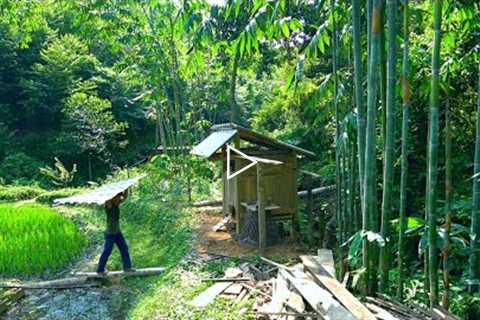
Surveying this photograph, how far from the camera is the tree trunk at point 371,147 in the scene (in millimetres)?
3748

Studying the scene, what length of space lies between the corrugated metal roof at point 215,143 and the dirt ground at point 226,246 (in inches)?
61.4

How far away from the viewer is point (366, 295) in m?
4.11

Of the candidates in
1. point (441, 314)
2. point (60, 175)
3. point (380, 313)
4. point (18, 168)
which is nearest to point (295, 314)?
point (380, 313)

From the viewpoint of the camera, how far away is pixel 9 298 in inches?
250

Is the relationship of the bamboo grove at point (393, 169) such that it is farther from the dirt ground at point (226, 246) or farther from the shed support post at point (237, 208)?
the shed support post at point (237, 208)

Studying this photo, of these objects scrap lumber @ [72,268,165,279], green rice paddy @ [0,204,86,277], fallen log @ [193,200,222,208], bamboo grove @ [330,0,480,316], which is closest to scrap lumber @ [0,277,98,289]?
scrap lumber @ [72,268,165,279]

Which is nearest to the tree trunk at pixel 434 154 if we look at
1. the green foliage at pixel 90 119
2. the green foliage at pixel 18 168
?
the green foliage at pixel 90 119

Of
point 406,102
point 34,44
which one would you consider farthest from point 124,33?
point 34,44

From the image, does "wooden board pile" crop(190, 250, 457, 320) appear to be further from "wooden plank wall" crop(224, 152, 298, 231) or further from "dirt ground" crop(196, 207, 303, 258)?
"wooden plank wall" crop(224, 152, 298, 231)

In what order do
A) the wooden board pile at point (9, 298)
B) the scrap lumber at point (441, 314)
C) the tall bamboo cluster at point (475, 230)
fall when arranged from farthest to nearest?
the wooden board pile at point (9, 298)
the tall bamboo cluster at point (475, 230)
the scrap lumber at point (441, 314)

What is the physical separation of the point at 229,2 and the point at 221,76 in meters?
11.5

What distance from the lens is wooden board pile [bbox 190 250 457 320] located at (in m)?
3.55

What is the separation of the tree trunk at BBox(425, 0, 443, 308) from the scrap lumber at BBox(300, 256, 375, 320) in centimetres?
66

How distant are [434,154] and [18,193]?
51.8 feet
